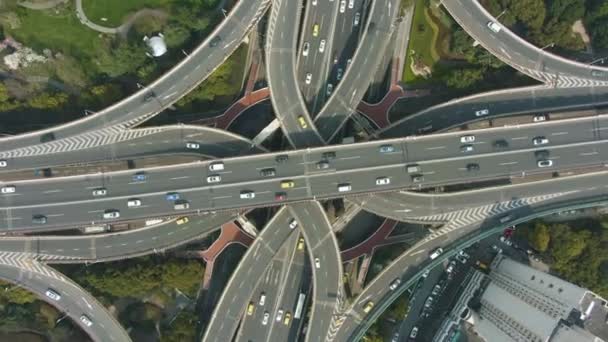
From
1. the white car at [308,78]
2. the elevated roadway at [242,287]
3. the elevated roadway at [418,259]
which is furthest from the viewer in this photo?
the white car at [308,78]

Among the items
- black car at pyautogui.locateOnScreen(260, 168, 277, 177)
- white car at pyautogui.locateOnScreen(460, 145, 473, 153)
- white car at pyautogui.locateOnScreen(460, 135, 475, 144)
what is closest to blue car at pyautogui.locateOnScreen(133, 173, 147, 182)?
black car at pyautogui.locateOnScreen(260, 168, 277, 177)

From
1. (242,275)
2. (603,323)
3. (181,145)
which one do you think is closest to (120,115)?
(181,145)

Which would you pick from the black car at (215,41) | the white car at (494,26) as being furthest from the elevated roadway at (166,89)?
the white car at (494,26)

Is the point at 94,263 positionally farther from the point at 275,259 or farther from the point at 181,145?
the point at 275,259

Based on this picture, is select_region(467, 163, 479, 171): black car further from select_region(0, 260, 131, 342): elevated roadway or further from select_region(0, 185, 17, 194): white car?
select_region(0, 185, 17, 194): white car

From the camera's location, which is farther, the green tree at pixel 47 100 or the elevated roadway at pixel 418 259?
the green tree at pixel 47 100

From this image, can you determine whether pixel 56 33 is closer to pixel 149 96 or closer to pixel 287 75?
pixel 149 96

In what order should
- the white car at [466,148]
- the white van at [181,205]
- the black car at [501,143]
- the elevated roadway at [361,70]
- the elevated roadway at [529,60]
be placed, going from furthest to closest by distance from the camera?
1. the elevated roadway at [529,60]
2. the elevated roadway at [361,70]
3. the black car at [501,143]
4. the white car at [466,148]
5. the white van at [181,205]

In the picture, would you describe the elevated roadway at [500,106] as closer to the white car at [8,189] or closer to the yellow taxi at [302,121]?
the yellow taxi at [302,121]
